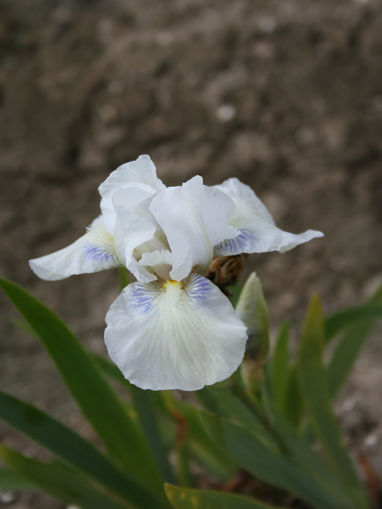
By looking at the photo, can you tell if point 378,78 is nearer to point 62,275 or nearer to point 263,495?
point 263,495

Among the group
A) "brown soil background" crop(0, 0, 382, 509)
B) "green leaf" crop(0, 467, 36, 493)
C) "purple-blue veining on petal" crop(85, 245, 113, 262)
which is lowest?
"green leaf" crop(0, 467, 36, 493)

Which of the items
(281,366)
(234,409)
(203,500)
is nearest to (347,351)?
(281,366)

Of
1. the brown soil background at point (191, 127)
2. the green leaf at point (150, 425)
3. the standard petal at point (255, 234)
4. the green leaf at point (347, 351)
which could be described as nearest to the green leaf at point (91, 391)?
the green leaf at point (150, 425)

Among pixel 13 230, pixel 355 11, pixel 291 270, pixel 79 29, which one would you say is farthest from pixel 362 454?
pixel 79 29

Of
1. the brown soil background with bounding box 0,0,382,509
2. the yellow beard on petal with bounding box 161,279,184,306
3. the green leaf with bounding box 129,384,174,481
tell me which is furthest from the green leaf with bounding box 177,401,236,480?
the brown soil background with bounding box 0,0,382,509

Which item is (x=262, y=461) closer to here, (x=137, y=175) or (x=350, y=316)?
(x=350, y=316)

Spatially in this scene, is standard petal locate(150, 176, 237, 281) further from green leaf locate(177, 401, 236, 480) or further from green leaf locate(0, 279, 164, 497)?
green leaf locate(177, 401, 236, 480)
